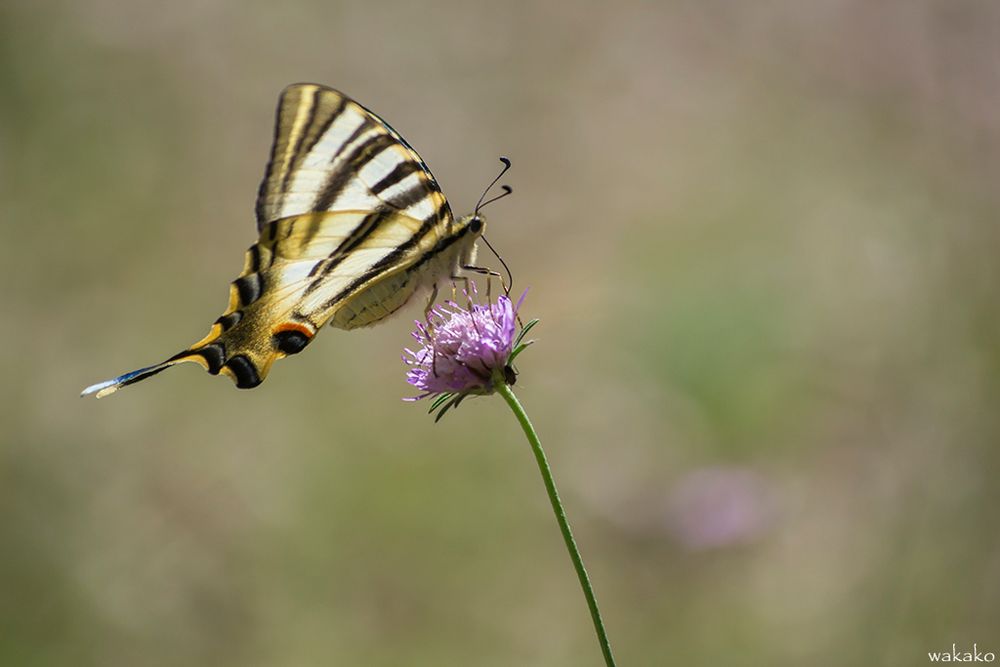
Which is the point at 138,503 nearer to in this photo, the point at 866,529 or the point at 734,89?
the point at 866,529

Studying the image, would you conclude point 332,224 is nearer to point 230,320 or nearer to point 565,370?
point 230,320

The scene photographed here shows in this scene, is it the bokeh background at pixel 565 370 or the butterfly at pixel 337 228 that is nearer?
the butterfly at pixel 337 228

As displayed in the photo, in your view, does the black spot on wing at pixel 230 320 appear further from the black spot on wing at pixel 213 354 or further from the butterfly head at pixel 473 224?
the butterfly head at pixel 473 224

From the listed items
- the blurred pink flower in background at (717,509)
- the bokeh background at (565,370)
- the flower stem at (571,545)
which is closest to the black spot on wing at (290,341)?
the flower stem at (571,545)

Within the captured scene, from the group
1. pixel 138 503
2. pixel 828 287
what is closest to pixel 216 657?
pixel 138 503

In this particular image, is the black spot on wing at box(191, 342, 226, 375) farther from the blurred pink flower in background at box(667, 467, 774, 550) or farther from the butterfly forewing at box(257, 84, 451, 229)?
the blurred pink flower in background at box(667, 467, 774, 550)
